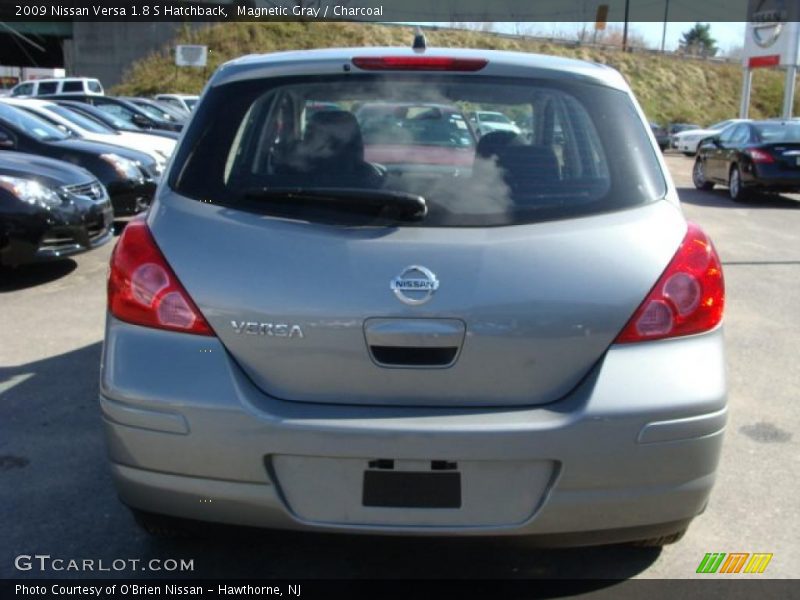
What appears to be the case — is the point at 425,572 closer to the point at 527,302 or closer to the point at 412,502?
the point at 412,502

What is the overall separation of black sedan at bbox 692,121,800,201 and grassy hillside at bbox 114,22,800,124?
3415 centimetres

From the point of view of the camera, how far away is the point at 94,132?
1232cm

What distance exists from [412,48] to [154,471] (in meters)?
1.70

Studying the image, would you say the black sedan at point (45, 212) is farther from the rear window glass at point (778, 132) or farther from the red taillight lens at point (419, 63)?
the rear window glass at point (778, 132)

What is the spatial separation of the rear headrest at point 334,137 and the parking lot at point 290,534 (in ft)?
3.93

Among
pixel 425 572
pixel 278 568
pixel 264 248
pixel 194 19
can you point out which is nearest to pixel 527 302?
pixel 264 248

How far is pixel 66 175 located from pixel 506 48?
56.9 m

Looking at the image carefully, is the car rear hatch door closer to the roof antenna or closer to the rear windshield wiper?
the rear windshield wiper

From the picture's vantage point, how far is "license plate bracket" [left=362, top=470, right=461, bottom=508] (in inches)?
95.3

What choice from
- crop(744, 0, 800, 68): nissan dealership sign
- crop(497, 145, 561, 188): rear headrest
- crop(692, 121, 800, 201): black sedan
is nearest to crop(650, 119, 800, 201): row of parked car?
crop(692, 121, 800, 201): black sedan

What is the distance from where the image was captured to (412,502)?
2.44 meters

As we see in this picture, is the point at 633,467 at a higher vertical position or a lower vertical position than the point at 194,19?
lower

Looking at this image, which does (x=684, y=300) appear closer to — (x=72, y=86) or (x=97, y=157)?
(x=97, y=157)

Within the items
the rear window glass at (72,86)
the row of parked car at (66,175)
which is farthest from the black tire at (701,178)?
the rear window glass at (72,86)
